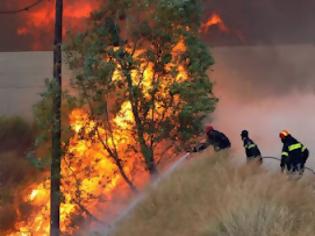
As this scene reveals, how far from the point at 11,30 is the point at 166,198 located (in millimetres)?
13401

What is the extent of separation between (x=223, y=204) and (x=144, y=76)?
3.91 metres

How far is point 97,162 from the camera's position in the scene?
10.2 meters

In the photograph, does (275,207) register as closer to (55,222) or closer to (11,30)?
(55,222)

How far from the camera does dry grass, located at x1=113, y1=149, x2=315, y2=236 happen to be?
605 cm

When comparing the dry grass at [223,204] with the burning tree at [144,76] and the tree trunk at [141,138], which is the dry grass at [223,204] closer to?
the tree trunk at [141,138]

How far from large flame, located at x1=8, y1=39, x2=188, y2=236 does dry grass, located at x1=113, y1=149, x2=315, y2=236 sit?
4.80 ft

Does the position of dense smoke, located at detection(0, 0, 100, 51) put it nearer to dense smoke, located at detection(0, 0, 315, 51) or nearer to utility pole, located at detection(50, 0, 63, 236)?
dense smoke, located at detection(0, 0, 315, 51)

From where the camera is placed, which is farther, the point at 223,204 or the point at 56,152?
the point at 56,152

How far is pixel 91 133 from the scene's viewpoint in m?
9.93

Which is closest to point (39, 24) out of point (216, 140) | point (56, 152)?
point (56, 152)

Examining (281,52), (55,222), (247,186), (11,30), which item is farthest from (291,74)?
(247,186)

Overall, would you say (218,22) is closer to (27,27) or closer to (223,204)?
(27,27)

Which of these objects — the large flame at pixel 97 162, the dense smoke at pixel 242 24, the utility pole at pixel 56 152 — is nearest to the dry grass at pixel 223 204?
the large flame at pixel 97 162

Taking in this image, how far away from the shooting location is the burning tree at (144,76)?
9773mm
